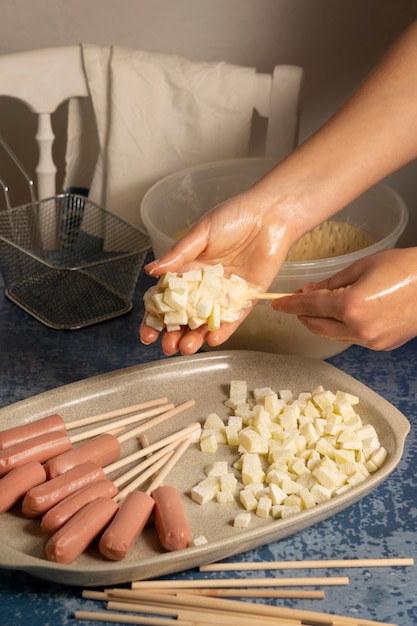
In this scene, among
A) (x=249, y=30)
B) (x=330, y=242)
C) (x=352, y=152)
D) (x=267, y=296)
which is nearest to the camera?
(x=267, y=296)

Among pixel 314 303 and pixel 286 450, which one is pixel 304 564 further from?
pixel 314 303

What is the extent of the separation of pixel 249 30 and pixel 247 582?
1675 mm

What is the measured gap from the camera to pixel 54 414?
1414 mm

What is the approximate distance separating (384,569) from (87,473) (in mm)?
437

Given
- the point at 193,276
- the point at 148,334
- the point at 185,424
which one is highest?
the point at 193,276

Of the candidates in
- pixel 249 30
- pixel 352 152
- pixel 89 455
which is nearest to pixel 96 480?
pixel 89 455

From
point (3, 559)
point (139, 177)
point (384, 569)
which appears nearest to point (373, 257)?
point (384, 569)

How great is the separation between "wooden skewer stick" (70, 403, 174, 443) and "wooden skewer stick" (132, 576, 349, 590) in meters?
0.31

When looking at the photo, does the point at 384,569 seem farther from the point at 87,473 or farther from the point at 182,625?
the point at 87,473

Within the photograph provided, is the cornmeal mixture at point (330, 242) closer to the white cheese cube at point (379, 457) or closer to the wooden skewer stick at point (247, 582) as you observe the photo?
the white cheese cube at point (379, 457)

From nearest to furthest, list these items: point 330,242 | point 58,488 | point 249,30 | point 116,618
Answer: point 116,618
point 58,488
point 330,242
point 249,30

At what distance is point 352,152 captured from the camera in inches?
61.4

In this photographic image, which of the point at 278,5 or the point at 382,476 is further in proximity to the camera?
the point at 278,5

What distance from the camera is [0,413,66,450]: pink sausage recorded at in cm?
131
